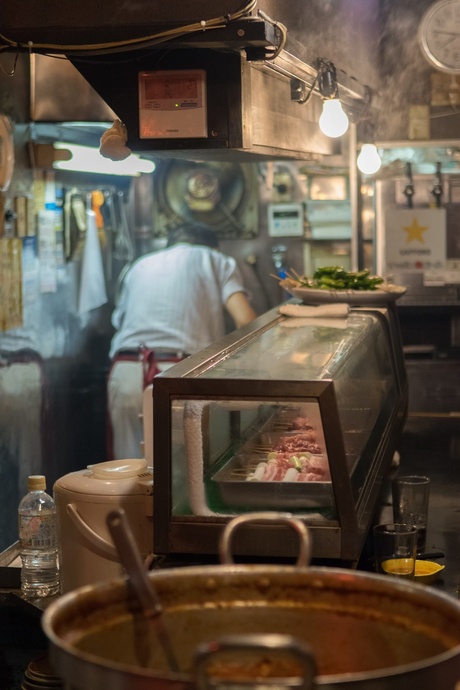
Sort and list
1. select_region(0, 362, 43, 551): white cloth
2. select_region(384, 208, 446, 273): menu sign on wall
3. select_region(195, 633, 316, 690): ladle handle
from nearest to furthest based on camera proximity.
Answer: select_region(195, 633, 316, 690): ladle handle < select_region(0, 362, 43, 551): white cloth < select_region(384, 208, 446, 273): menu sign on wall

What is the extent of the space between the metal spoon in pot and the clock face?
20.2 feet

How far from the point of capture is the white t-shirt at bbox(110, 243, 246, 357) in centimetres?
666

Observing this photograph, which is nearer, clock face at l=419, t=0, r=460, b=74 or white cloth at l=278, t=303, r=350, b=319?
white cloth at l=278, t=303, r=350, b=319

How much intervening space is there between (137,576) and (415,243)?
5.93 meters

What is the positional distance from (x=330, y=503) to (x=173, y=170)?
5705mm

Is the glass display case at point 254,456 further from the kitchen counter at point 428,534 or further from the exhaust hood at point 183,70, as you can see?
the exhaust hood at point 183,70

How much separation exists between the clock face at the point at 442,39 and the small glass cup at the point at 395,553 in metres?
5.05

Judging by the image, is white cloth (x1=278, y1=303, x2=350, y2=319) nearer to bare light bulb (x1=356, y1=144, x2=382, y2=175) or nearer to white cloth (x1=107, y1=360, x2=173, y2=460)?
bare light bulb (x1=356, y1=144, x2=382, y2=175)

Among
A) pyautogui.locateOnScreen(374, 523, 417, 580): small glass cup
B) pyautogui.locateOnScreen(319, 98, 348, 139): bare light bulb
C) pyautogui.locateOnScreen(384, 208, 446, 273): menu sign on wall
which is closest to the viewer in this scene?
pyautogui.locateOnScreen(374, 523, 417, 580): small glass cup

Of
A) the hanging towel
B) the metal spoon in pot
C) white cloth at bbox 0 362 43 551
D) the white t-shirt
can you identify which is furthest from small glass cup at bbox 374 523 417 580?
the hanging towel

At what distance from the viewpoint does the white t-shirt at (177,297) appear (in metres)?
6.66

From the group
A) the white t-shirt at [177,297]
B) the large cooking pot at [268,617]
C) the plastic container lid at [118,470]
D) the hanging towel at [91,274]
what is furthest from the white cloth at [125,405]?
the large cooking pot at [268,617]

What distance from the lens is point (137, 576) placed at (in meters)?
1.45

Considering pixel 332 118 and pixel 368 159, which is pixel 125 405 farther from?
pixel 332 118
